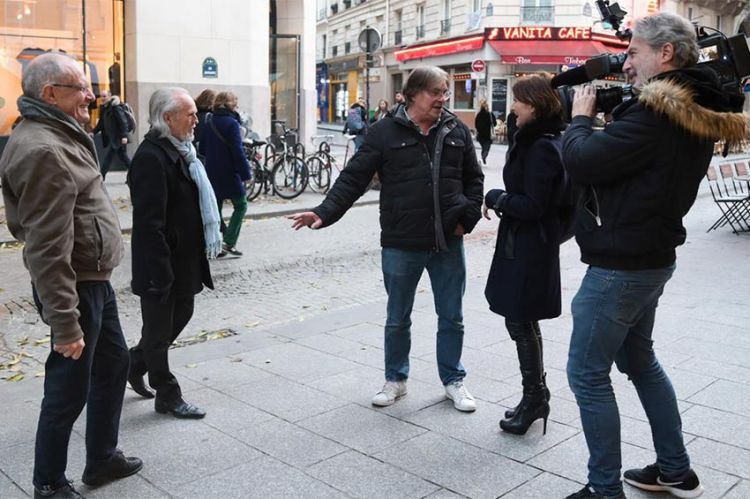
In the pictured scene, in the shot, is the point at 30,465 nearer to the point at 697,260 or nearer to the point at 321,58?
the point at 697,260

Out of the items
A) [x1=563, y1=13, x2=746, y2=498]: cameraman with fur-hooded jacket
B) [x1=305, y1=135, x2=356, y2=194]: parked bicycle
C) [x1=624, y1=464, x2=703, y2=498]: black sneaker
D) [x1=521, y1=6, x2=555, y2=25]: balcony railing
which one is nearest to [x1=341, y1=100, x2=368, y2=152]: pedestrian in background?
[x1=305, y1=135, x2=356, y2=194]: parked bicycle

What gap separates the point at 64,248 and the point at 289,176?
39.8 ft

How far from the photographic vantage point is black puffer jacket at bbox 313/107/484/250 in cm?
450

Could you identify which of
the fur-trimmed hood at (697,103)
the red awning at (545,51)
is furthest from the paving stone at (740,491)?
the red awning at (545,51)

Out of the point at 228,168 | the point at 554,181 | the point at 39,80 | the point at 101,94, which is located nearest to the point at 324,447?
the point at 554,181

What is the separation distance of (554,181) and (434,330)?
2634 mm

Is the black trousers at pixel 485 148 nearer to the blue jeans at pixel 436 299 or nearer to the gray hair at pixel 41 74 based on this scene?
the blue jeans at pixel 436 299

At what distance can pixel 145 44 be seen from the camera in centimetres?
1700

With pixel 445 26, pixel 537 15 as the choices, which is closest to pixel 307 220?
pixel 537 15

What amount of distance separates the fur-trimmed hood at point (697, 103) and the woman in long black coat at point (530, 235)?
3.30ft

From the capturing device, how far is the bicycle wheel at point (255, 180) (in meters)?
14.2

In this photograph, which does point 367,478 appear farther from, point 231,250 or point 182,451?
point 231,250

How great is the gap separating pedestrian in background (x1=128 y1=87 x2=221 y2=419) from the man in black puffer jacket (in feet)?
2.19

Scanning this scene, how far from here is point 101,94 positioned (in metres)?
17.3
